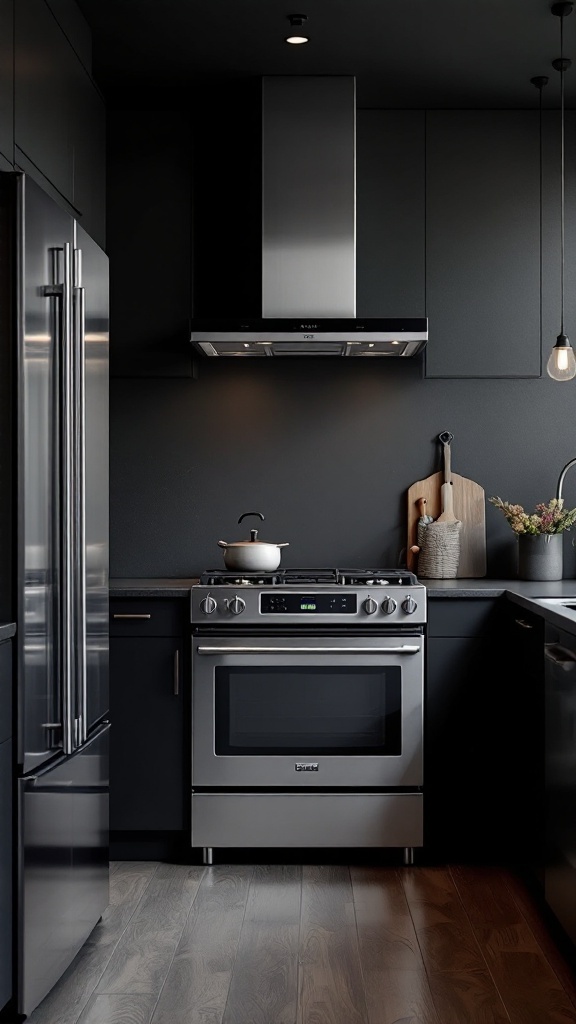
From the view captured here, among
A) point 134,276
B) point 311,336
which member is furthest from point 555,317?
point 134,276

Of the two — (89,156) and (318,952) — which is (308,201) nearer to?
(89,156)

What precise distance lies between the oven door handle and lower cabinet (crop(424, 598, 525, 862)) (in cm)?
11

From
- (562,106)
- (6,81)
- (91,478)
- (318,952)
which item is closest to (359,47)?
(562,106)

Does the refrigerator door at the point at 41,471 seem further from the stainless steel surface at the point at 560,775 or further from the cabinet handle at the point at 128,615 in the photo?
the stainless steel surface at the point at 560,775

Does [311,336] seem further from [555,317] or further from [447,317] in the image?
[555,317]

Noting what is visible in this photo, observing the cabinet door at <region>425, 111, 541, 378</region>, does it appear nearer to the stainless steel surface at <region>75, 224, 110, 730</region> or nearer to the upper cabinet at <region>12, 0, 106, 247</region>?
the upper cabinet at <region>12, 0, 106, 247</region>

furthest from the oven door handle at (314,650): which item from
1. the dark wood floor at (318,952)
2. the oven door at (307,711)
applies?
the dark wood floor at (318,952)

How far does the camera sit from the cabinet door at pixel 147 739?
3.44 metres

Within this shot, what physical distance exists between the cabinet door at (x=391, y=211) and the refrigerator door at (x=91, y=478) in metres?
1.36

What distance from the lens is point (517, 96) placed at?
3.81 m

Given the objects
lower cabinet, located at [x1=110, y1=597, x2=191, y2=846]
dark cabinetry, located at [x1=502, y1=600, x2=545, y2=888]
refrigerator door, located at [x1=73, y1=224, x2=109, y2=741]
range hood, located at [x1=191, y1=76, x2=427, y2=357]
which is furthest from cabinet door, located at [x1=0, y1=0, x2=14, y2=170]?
dark cabinetry, located at [x1=502, y1=600, x2=545, y2=888]

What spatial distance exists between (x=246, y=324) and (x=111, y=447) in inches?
33.0

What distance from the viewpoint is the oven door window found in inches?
135

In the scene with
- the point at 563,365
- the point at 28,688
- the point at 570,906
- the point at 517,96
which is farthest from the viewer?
the point at 517,96
